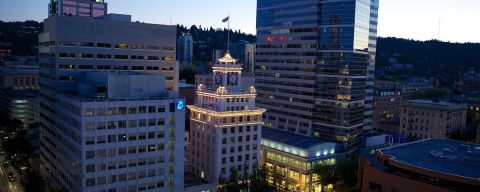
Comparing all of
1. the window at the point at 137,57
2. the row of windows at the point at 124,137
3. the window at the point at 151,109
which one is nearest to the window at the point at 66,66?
the window at the point at 137,57

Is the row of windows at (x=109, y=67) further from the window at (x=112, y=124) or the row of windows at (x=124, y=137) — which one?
the row of windows at (x=124, y=137)

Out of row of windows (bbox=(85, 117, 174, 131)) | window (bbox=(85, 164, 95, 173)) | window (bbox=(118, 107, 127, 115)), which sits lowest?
window (bbox=(85, 164, 95, 173))

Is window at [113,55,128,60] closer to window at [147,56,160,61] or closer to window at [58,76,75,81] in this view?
window at [147,56,160,61]

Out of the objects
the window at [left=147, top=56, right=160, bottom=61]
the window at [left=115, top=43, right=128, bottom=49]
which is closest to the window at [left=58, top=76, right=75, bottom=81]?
the window at [left=115, top=43, right=128, bottom=49]

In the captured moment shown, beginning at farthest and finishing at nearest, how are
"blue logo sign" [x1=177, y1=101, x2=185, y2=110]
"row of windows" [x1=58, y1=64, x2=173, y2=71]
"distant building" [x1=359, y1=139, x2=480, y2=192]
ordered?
1. "row of windows" [x1=58, y1=64, x2=173, y2=71]
2. "blue logo sign" [x1=177, y1=101, x2=185, y2=110]
3. "distant building" [x1=359, y1=139, x2=480, y2=192]

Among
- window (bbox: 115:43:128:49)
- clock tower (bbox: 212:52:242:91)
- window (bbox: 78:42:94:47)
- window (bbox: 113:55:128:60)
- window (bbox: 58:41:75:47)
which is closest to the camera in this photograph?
window (bbox: 58:41:75:47)

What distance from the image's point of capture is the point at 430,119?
188 metres

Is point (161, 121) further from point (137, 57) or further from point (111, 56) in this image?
point (137, 57)

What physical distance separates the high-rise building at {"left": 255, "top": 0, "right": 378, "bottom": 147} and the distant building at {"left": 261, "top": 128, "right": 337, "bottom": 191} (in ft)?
51.0

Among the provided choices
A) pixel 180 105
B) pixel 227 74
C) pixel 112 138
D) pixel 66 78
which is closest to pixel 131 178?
pixel 112 138

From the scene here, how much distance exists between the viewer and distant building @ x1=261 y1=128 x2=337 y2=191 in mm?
128500

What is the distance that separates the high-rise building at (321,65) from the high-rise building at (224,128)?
38716 millimetres

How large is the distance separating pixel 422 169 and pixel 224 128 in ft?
166

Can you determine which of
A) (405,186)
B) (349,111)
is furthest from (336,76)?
(405,186)
